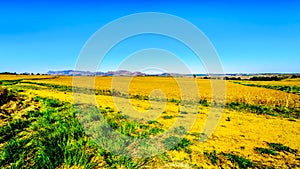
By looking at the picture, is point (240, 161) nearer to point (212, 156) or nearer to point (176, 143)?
point (212, 156)

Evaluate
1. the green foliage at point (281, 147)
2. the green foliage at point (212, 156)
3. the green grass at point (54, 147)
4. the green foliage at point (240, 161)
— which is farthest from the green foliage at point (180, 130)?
the green foliage at point (281, 147)

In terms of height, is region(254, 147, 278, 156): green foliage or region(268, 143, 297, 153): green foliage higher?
region(254, 147, 278, 156): green foliage

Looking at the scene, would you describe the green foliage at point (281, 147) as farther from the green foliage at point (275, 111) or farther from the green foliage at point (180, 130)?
the green foliage at point (275, 111)

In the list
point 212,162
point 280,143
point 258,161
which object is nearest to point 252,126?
point 280,143

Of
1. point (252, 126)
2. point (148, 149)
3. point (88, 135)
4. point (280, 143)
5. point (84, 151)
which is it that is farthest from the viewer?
point (252, 126)

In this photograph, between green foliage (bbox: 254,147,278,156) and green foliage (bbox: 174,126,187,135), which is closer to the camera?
green foliage (bbox: 254,147,278,156)

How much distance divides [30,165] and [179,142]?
12.8 feet

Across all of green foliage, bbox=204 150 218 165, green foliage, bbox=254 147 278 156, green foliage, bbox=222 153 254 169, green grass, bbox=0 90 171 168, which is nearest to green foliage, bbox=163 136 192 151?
green foliage, bbox=204 150 218 165

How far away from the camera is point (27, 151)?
586 cm

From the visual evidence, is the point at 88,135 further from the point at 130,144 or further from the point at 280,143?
the point at 280,143

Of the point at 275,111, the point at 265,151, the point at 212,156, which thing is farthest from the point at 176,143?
the point at 275,111

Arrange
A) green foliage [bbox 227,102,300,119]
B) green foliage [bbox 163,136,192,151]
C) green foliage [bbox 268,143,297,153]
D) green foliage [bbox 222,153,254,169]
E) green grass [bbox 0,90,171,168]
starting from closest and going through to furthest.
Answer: green grass [bbox 0,90,171,168] < green foliage [bbox 222,153,254,169] < green foliage [bbox 163,136,192,151] < green foliage [bbox 268,143,297,153] < green foliage [bbox 227,102,300,119]

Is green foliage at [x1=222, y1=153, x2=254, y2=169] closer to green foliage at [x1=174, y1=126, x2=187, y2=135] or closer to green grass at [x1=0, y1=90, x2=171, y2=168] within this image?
green grass at [x1=0, y1=90, x2=171, y2=168]

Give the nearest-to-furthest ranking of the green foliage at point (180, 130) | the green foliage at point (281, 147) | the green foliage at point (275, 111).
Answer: the green foliage at point (281, 147) → the green foliage at point (180, 130) → the green foliage at point (275, 111)
